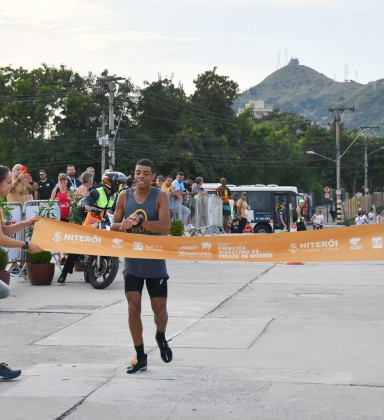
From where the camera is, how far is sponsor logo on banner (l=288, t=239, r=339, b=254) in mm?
8641

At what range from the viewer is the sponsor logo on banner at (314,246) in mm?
8641

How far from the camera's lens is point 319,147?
115062mm

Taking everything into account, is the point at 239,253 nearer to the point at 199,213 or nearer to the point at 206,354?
the point at 206,354

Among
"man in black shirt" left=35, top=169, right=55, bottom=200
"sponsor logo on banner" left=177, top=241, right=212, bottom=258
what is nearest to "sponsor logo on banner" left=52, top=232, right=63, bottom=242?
"sponsor logo on banner" left=177, top=241, right=212, bottom=258

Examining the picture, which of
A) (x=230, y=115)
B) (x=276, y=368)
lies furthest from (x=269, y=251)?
(x=230, y=115)

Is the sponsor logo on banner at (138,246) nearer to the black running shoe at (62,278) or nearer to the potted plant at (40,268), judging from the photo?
the potted plant at (40,268)

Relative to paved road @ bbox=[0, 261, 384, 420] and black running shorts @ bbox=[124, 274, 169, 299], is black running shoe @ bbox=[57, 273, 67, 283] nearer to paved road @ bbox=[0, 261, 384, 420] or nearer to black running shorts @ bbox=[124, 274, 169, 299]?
paved road @ bbox=[0, 261, 384, 420]

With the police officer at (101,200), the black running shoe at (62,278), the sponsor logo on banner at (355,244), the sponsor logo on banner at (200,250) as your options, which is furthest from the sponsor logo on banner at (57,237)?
the black running shoe at (62,278)

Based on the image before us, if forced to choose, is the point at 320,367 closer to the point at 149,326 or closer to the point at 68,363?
the point at 68,363

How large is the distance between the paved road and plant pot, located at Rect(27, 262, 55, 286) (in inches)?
8.7

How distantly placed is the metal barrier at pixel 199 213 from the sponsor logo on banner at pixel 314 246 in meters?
16.6

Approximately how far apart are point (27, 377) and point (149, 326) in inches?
119

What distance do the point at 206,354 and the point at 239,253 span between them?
0.98 meters

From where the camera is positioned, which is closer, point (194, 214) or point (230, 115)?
point (194, 214)
